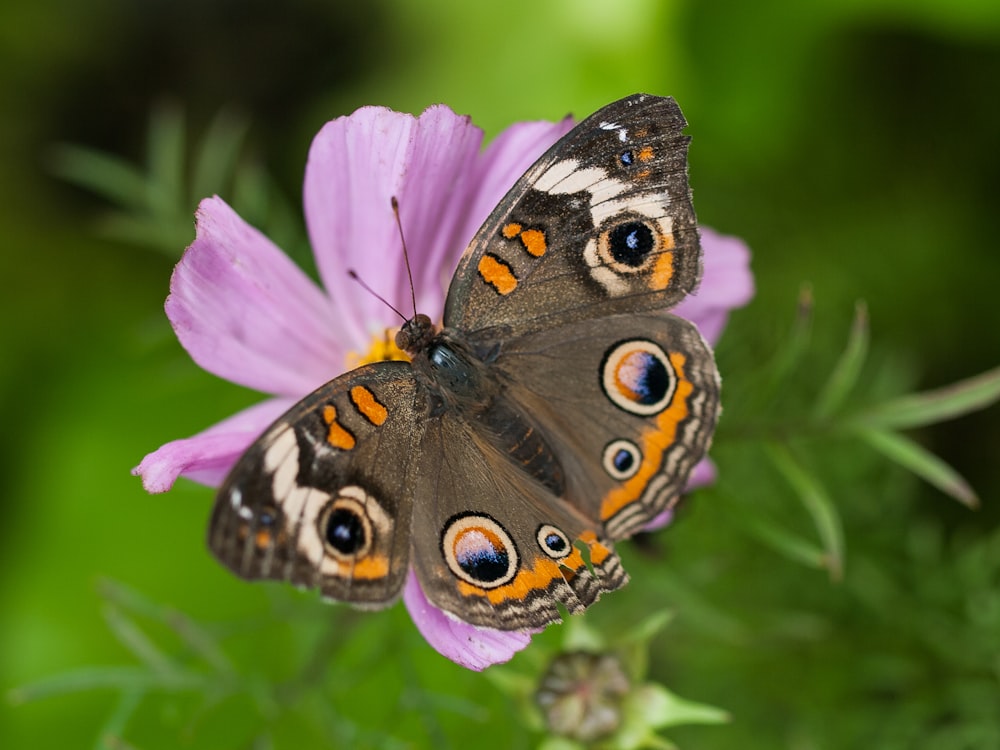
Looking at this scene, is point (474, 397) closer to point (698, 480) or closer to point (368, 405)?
point (368, 405)

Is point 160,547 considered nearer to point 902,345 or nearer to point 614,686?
point 614,686

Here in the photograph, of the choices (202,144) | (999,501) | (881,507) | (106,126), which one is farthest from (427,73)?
(999,501)

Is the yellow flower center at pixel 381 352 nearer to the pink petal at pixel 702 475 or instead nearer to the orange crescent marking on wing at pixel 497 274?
the orange crescent marking on wing at pixel 497 274

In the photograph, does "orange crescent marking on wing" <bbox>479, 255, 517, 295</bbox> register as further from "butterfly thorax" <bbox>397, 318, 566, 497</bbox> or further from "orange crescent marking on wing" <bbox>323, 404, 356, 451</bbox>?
"orange crescent marking on wing" <bbox>323, 404, 356, 451</bbox>

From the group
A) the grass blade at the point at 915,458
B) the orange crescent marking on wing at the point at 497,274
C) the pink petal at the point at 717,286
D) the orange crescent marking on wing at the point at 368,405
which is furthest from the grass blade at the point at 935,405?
the orange crescent marking on wing at the point at 368,405

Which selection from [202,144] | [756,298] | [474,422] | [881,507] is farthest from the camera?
[202,144]

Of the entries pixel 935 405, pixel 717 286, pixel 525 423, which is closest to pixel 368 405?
pixel 525 423

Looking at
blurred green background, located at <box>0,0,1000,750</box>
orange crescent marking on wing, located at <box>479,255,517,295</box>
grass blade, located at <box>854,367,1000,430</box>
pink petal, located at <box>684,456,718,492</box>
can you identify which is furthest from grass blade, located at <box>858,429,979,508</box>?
orange crescent marking on wing, located at <box>479,255,517,295</box>
